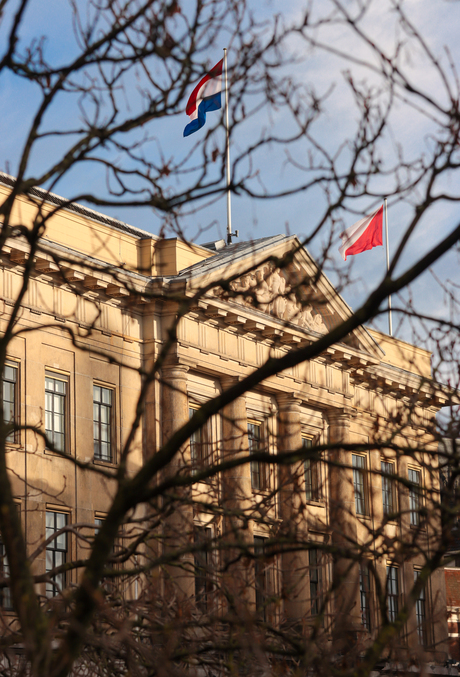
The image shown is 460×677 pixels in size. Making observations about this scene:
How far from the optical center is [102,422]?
30.9 meters

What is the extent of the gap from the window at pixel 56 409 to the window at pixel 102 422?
128 cm

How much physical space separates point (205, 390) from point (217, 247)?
5651 millimetres

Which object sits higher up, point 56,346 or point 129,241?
point 129,241

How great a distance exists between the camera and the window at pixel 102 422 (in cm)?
3066

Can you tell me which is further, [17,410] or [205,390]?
[205,390]

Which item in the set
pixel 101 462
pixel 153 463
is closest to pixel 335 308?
pixel 101 462

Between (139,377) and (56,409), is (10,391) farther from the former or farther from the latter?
(139,377)

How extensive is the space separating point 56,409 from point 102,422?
186cm

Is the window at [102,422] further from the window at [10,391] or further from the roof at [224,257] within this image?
the roof at [224,257]

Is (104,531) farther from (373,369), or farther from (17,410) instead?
(373,369)

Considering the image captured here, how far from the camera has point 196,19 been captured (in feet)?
35.1

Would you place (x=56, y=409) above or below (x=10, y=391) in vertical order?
below

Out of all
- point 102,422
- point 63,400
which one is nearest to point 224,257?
point 102,422

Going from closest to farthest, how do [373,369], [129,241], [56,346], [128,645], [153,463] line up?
[153,463], [128,645], [56,346], [129,241], [373,369]
